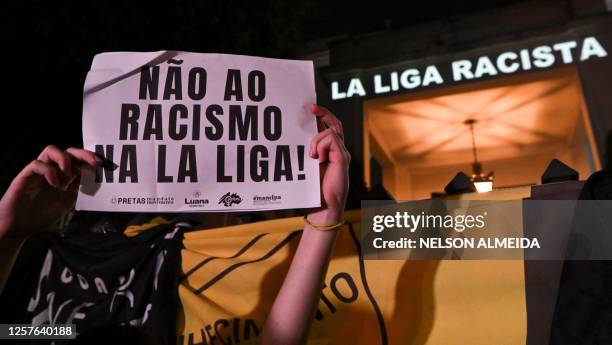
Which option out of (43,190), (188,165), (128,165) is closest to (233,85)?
(188,165)

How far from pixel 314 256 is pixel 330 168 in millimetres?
276

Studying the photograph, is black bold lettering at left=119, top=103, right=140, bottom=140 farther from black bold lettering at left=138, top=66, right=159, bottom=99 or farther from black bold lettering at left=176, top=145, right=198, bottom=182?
black bold lettering at left=176, top=145, right=198, bottom=182

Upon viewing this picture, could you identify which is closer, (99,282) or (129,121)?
(129,121)

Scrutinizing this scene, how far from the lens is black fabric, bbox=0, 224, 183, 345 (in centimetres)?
176

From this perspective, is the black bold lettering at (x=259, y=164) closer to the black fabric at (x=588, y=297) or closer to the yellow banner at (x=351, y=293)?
the yellow banner at (x=351, y=293)

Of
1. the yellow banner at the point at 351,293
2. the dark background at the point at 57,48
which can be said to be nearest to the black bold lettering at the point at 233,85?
the yellow banner at the point at 351,293

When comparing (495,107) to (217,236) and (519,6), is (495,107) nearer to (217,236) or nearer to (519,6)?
(519,6)

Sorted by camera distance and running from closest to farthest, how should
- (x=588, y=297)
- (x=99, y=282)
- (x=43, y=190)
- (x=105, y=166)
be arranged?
(x=588, y=297) < (x=105, y=166) < (x=43, y=190) < (x=99, y=282)

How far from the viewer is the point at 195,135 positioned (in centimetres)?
119

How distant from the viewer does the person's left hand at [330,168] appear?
118cm

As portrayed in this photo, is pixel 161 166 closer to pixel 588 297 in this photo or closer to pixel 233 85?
pixel 233 85

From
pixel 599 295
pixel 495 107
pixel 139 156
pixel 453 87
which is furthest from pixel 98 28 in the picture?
→ pixel 495 107

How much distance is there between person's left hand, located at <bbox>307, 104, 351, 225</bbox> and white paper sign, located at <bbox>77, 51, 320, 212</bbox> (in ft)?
0.12

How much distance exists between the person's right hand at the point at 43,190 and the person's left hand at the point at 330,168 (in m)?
0.65
